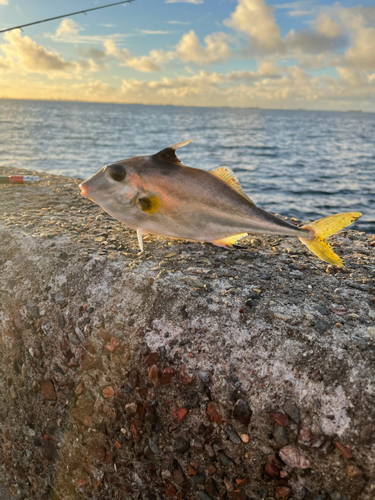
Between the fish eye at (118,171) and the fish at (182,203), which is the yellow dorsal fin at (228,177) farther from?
the fish eye at (118,171)

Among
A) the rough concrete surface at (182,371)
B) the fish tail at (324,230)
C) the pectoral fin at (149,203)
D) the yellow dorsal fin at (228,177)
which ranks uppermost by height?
the yellow dorsal fin at (228,177)

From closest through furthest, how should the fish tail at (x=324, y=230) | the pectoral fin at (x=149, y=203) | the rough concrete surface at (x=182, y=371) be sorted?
1. the rough concrete surface at (x=182, y=371)
2. the pectoral fin at (x=149, y=203)
3. the fish tail at (x=324, y=230)

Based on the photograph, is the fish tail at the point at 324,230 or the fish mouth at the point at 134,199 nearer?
the fish mouth at the point at 134,199

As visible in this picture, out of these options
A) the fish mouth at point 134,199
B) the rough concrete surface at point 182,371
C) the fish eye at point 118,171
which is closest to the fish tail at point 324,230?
the rough concrete surface at point 182,371

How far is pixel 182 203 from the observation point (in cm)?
306

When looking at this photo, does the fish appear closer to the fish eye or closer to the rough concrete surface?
the fish eye

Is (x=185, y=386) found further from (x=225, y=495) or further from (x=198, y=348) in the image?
(x=225, y=495)

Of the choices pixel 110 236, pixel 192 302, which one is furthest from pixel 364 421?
pixel 110 236

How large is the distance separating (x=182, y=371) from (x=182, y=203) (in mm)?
1423

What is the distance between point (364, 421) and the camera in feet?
9.20

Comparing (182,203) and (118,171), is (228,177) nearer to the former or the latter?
(182,203)

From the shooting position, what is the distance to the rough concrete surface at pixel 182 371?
292 centimetres

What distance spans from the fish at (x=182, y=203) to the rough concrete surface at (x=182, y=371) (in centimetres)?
76

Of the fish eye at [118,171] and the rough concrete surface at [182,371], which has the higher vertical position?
the fish eye at [118,171]
